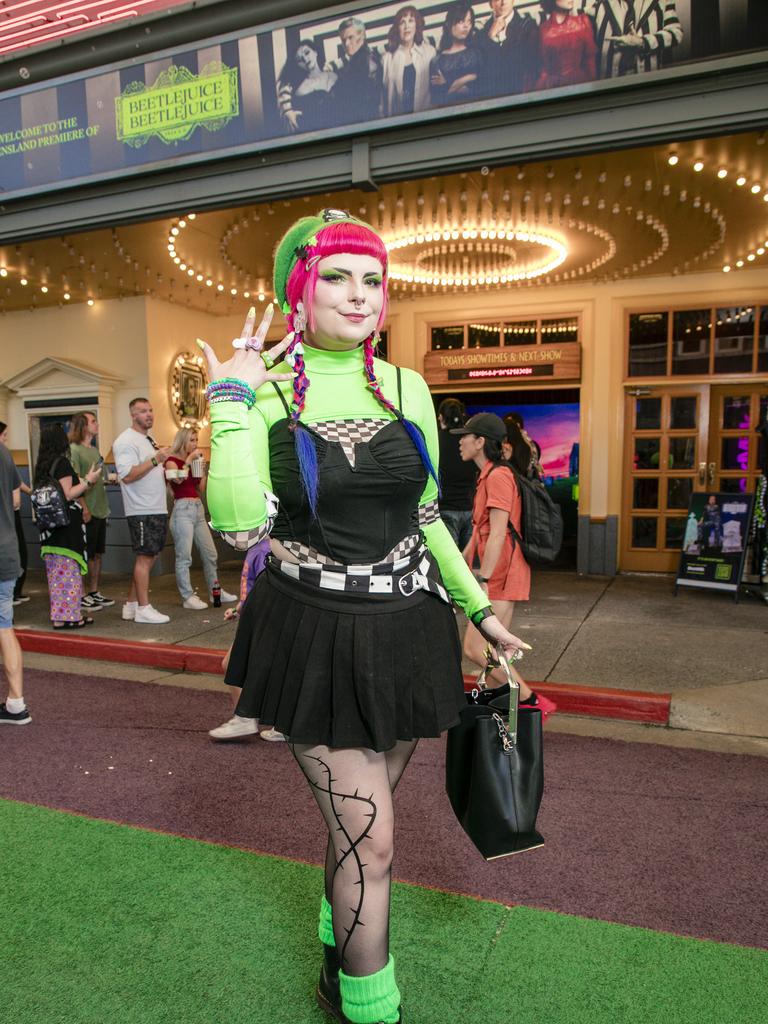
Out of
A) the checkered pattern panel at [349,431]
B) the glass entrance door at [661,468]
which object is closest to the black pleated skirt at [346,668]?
the checkered pattern panel at [349,431]

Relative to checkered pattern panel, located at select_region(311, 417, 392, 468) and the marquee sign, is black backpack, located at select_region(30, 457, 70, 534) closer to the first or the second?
checkered pattern panel, located at select_region(311, 417, 392, 468)

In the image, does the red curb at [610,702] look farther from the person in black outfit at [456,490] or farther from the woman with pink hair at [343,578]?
the woman with pink hair at [343,578]

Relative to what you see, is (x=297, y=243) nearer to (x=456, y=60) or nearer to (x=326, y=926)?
Result: (x=326, y=926)

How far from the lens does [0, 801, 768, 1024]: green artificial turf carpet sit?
2023mm

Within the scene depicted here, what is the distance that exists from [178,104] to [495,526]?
430cm

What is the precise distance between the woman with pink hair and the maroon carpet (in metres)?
1.19

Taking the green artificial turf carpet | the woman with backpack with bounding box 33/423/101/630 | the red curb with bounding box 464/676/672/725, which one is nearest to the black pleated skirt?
the green artificial turf carpet

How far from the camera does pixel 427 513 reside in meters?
1.91

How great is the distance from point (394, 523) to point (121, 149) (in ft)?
18.4

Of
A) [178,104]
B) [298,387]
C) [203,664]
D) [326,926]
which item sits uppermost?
[178,104]

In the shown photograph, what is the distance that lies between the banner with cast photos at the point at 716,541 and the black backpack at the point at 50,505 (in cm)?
634

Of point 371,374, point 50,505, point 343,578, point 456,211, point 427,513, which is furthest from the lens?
point 456,211

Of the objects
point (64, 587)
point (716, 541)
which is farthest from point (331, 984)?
point (716, 541)

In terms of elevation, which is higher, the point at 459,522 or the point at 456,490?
the point at 456,490
